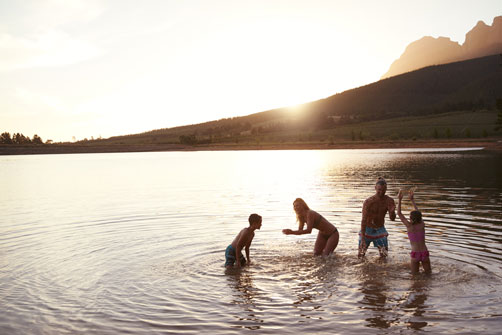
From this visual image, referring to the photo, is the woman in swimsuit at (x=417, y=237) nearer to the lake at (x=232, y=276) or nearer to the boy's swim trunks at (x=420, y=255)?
the boy's swim trunks at (x=420, y=255)

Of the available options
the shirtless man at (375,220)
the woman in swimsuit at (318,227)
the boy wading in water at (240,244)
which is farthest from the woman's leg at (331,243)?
the boy wading in water at (240,244)

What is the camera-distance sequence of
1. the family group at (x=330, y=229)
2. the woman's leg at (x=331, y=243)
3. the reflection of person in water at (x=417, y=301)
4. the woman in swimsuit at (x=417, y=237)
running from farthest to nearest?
the woman's leg at (x=331, y=243) < the family group at (x=330, y=229) < the woman in swimsuit at (x=417, y=237) < the reflection of person in water at (x=417, y=301)

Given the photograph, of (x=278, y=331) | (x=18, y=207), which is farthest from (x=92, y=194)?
(x=278, y=331)

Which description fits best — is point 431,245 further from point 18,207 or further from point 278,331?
point 18,207

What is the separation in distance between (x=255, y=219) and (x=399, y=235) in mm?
6769

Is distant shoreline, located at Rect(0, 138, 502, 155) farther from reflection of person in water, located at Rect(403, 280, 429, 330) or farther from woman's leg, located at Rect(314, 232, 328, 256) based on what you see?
reflection of person in water, located at Rect(403, 280, 429, 330)

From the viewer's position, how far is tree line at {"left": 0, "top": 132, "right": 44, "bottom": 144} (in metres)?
160

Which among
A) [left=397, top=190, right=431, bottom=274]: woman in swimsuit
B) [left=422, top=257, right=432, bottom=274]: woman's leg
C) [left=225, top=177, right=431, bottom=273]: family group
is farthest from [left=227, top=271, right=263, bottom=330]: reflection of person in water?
[left=422, top=257, right=432, bottom=274]: woman's leg

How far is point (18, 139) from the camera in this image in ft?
543

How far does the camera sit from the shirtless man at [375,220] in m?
11.8

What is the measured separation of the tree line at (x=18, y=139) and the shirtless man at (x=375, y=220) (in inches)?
6683

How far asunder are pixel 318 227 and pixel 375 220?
149cm

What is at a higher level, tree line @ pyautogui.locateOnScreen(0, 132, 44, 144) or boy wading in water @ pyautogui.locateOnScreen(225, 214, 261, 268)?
tree line @ pyautogui.locateOnScreen(0, 132, 44, 144)

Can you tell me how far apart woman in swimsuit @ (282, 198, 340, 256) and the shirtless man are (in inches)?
29.6
